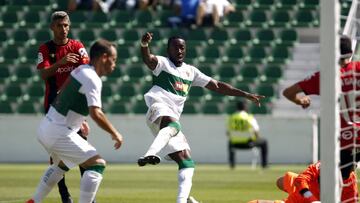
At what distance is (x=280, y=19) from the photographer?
104 feet

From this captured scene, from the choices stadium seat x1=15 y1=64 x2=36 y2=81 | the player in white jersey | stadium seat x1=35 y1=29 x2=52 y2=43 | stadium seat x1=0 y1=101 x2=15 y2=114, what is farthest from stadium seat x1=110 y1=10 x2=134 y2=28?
the player in white jersey

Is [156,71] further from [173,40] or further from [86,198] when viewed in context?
Result: [86,198]

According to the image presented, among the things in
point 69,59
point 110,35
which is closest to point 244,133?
point 110,35

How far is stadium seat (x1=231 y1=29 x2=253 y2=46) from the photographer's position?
31.3 meters

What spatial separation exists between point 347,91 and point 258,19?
21.6 m

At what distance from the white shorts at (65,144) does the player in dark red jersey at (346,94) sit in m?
2.16

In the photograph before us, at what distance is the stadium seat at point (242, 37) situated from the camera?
103 ft

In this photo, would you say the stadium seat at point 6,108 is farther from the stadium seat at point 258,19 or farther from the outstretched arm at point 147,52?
the outstretched arm at point 147,52

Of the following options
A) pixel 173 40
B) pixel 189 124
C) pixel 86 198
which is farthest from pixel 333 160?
pixel 189 124

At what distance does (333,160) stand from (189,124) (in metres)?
19.2

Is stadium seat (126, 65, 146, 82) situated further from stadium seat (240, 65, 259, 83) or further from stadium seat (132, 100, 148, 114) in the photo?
stadium seat (240, 65, 259, 83)

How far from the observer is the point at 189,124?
28594 millimetres

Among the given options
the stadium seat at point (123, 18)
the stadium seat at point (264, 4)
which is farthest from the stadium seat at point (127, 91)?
the stadium seat at point (264, 4)

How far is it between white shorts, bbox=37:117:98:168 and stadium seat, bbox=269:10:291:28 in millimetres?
21358
